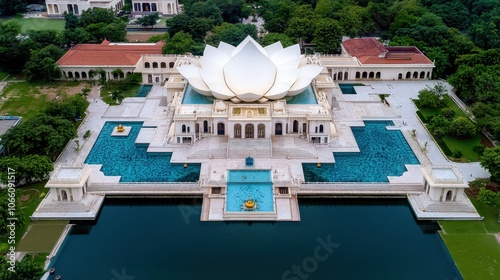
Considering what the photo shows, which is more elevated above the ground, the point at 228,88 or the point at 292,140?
the point at 228,88

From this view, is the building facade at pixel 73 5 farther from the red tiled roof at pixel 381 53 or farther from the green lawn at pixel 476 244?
the green lawn at pixel 476 244

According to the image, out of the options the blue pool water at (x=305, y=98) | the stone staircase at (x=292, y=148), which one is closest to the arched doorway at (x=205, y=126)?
the stone staircase at (x=292, y=148)

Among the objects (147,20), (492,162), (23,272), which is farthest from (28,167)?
(147,20)

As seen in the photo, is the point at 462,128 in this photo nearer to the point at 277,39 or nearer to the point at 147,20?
the point at 277,39

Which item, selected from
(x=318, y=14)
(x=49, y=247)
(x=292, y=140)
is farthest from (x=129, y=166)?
(x=318, y=14)

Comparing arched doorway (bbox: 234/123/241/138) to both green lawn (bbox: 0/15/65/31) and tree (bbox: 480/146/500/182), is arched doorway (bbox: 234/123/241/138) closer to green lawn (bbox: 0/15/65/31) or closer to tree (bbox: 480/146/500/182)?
tree (bbox: 480/146/500/182)

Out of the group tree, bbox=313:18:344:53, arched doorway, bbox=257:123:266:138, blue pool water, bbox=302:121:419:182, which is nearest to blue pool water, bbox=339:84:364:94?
tree, bbox=313:18:344:53

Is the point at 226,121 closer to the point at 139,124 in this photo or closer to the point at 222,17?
the point at 139,124
